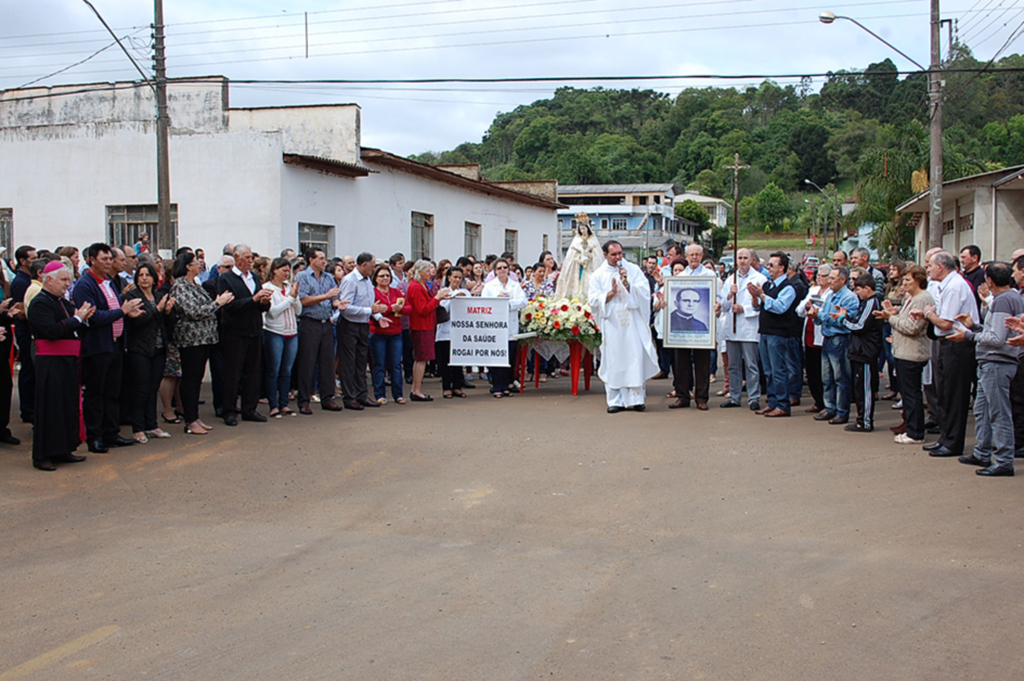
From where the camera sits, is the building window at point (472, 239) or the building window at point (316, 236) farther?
the building window at point (472, 239)

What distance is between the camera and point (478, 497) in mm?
7828

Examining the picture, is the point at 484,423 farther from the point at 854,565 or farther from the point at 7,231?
the point at 7,231

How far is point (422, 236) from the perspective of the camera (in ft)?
91.0

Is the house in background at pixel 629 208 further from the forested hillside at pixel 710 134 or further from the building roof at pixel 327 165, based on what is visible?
the building roof at pixel 327 165

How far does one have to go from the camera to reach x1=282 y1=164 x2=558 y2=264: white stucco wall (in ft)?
70.9

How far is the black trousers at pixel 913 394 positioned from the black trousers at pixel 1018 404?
34.5 inches

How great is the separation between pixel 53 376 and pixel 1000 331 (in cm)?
848

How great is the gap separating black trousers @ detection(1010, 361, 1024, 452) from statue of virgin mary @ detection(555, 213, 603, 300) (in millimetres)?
6265

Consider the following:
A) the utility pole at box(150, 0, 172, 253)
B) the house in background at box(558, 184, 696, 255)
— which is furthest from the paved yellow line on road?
the house in background at box(558, 184, 696, 255)

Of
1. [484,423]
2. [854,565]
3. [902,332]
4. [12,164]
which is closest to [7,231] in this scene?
[12,164]

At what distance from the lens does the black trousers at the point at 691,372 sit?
1260 cm

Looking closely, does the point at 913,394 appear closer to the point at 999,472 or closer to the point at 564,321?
the point at 999,472

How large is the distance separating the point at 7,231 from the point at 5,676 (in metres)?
21.3

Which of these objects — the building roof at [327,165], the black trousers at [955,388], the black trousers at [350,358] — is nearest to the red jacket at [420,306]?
the black trousers at [350,358]
